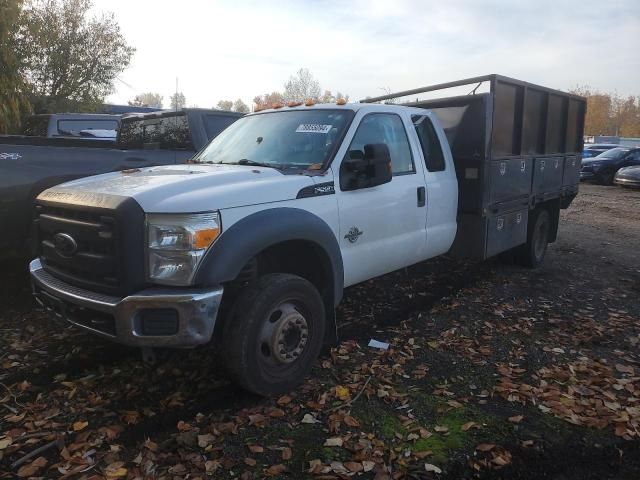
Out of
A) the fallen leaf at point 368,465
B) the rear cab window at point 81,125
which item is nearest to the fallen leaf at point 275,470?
the fallen leaf at point 368,465

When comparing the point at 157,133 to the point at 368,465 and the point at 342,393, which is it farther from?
the point at 368,465

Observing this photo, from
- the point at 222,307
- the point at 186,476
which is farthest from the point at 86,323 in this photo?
the point at 186,476

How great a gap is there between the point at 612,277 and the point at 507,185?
2.27 m

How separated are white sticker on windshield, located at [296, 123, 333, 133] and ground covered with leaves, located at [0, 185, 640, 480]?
5.95ft

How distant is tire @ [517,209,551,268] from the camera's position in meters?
7.13

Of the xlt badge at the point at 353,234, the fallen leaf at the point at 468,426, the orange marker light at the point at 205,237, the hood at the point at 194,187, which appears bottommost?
the fallen leaf at the point at 468,426

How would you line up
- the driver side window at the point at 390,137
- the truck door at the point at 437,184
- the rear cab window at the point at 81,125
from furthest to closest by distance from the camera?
the rear cab window at the point at 81,125, the truck door at the point at 437,184, the driver side window at the point at 390,137

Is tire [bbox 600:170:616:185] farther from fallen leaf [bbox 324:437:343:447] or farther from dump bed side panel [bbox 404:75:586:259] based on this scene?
fallen leaf [bbox 324:437:343:447]

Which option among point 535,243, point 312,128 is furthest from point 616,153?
point 312,128

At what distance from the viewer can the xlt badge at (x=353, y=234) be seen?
408cm

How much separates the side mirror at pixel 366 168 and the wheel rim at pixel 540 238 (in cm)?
404

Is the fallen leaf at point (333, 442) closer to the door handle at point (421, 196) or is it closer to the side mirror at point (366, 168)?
the side mirror at point (366, 168)

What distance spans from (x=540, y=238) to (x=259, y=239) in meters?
5.52

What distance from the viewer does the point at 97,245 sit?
10.5 feet
